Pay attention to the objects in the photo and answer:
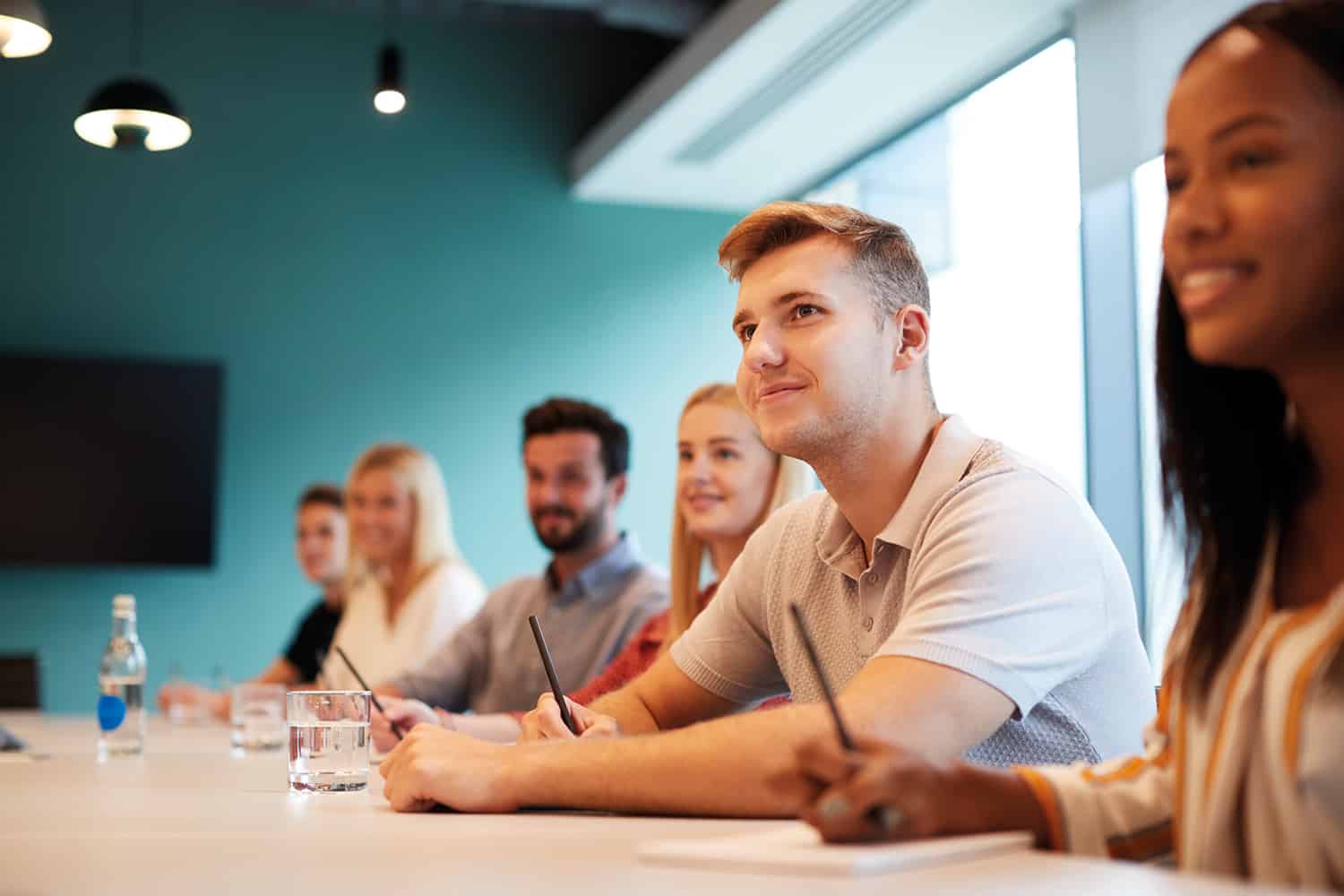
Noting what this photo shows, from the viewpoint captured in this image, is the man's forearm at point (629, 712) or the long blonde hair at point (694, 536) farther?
the long blonde hair at point (694, 536)

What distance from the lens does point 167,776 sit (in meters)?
1.98

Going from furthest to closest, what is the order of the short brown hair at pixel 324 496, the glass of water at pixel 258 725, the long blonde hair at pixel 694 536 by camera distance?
the short brown hair at pixel 324 496
the long blonde hair at pixel 694 536
the glass of water at pixel 258 725

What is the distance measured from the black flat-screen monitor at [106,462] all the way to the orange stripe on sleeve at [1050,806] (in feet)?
16.7

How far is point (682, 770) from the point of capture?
4.43 feet

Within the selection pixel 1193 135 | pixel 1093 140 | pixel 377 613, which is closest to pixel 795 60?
pixel 1093 140

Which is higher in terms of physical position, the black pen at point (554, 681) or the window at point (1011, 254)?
the window at point (1011, 254)

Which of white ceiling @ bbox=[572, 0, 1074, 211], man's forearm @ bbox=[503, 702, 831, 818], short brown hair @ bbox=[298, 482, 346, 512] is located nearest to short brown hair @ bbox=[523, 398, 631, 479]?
white ceiling @ bbox=[572, 0, 1074, 211]

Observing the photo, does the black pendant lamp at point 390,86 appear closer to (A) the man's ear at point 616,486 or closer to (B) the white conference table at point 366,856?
(A) the man's ear at point 616,486

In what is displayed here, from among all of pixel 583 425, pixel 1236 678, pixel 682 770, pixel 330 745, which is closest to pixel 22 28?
pixel 583 425

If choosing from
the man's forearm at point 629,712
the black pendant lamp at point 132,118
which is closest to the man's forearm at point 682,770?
the man's forearm at point 629,712

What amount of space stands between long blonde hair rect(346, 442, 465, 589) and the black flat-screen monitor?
140 cm

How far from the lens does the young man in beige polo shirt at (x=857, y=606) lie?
1.36 m

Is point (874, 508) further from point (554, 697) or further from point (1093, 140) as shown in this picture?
point (1093, 140)

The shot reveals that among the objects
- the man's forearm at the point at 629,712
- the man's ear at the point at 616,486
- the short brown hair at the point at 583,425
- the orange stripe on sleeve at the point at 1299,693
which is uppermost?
the short brown hair at the point at 583,425
